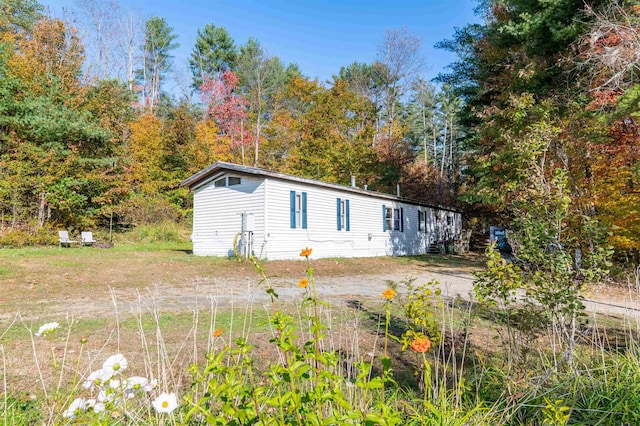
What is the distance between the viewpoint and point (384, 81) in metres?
26.0

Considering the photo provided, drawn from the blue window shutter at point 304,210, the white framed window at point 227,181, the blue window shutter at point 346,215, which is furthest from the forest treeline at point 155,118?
the blue window shutter at point 304,210

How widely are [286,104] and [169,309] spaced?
24330 millimetres

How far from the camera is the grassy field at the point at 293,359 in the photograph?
1287mm

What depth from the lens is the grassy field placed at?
1.29 m

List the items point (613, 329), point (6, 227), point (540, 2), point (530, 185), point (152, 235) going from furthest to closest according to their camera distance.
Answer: point (152, 235), point (6, 227), point (540, 2), point (613, 329), point (530, 185)

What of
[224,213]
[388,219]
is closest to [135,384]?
[224,213]

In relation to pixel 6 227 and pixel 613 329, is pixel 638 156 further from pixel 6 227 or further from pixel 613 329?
pixel 6 227

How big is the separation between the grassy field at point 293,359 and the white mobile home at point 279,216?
4.09 m

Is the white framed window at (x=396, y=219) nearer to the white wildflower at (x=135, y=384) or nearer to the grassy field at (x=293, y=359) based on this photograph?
the grassy field at (x=293, y=359)

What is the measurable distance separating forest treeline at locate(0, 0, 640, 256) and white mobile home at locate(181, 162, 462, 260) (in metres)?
4.84

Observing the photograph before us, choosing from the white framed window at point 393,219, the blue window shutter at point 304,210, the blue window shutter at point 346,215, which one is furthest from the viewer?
the white framed window at point 393,219

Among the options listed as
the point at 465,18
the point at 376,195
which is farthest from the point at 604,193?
the point at 465,18

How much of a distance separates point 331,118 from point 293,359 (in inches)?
1019

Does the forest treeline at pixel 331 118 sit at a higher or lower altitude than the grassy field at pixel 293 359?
higher
